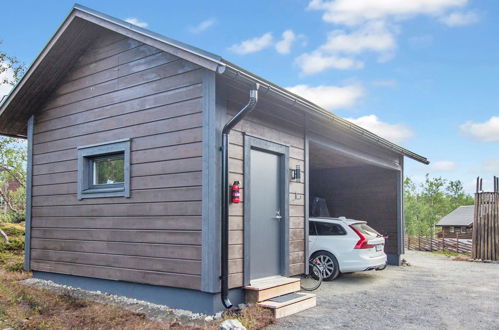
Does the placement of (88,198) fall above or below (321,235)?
above

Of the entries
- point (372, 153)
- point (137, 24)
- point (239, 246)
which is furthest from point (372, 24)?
point (239, 246)

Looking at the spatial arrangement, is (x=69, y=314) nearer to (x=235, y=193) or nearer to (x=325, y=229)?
(x=235, y=193)

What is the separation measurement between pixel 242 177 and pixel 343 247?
363cm

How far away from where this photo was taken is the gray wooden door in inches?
277

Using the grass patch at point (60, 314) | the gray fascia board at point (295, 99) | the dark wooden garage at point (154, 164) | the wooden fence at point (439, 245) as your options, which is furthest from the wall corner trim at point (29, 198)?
the wooden fence at point (439, 245)

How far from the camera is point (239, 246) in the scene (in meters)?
6.56

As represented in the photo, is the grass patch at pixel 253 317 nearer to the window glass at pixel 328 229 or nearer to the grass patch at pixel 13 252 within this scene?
the window glass at pixel 328 229

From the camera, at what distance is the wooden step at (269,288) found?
21.1 ft

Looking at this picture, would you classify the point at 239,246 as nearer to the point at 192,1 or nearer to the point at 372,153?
the point at 192,1

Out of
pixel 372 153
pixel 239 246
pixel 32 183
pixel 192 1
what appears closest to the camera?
pixel 239 246

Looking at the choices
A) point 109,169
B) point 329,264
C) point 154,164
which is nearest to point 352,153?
point 329,264

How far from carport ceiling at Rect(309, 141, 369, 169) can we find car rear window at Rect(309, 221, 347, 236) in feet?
5.39

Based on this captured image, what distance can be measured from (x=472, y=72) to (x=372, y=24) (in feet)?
38.5

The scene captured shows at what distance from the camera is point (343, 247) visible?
926 cm
